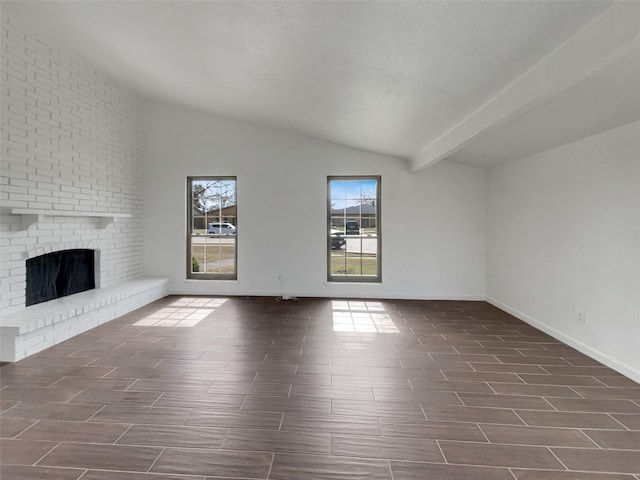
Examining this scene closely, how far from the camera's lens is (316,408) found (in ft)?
7.13

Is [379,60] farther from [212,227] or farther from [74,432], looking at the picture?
[212,227]

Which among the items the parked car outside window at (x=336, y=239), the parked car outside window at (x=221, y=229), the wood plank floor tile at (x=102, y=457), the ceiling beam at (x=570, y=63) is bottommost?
the wood plank floor tile at (x=102, y=457)

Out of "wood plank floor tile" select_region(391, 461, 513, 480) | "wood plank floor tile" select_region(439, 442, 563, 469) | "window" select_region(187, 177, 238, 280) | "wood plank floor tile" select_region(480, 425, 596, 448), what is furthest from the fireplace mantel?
"wood plank floor tile" select_region(480, 425, 596, 448)

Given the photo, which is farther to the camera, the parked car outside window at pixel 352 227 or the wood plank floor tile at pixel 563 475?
the parked car outside window at pixel 352 227

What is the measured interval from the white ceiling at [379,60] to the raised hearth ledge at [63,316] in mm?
2895

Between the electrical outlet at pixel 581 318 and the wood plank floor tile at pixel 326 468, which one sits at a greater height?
the electrical outlet at pixel 581 318

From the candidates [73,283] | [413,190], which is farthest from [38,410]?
[413,190]

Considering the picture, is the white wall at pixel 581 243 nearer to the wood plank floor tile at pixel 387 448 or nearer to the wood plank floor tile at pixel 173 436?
the wood plank floor tile at pixel 387 448

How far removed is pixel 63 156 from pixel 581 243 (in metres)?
5.77

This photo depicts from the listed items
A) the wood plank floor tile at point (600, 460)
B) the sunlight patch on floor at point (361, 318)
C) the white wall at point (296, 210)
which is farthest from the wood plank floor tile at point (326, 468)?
the white wall at point (296, 210)

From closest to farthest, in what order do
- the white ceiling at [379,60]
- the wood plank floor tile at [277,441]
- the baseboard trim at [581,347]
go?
the wood plank floor tile at [277,441]
the white ceiling at [379,60]
the baseboard trim at [581,347]

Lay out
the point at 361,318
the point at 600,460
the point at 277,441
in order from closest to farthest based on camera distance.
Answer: the point at 600,460, the point at 277,441, the point at 361,318

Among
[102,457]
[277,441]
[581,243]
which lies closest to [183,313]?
[102,457]

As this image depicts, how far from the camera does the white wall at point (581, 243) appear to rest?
2.64 metres
